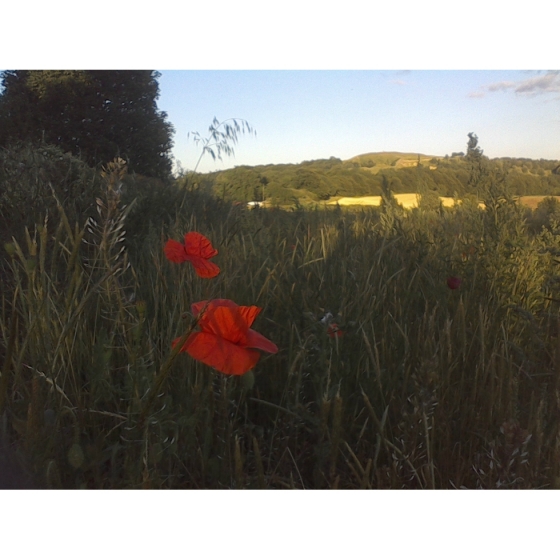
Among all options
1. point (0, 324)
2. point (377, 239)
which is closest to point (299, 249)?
point (377, 239)

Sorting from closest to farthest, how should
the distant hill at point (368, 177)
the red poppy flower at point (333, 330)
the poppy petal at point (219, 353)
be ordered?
1. the poppy petal at point (219, 353)
2. the red poppy flower at point (333, 330)
3. the distant hill at point (368, 177)

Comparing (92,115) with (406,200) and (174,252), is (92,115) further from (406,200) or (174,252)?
(406,200)

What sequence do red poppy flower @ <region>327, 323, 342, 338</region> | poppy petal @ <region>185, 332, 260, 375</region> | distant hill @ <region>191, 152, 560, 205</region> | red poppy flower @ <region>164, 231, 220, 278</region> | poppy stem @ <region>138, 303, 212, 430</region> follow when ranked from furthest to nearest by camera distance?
1. distant hill @ <region>191, 152, 560, 205</region>
2. red poppy flower @ <region>164, 231, 220, 278</region>
3. red poppy flower @ <region>327, 323, 342, 338</region>
4. poppy petal @ <region>185, 332, 260, 375</region>
5. poppy stem @ <region>138, 303, 212, 430</region>

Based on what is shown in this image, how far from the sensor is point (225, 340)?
1207mm

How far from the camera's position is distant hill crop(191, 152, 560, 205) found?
1675mm

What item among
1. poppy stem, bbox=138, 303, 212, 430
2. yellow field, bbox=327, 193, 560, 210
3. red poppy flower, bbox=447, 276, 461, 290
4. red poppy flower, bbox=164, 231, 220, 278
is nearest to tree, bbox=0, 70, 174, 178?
red poppy flower, bbox=164, 231, 220, 278

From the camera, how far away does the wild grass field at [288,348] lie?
3.98 ft

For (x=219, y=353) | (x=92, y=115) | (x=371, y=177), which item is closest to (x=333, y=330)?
(x=219, y=353)

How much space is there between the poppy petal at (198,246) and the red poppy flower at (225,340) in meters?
0.32

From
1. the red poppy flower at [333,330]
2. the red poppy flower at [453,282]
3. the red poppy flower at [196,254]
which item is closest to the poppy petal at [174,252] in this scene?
the red poppy flower at [196,254]

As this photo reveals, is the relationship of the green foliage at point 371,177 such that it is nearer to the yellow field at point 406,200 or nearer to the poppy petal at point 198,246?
the yellow field at point 406,200

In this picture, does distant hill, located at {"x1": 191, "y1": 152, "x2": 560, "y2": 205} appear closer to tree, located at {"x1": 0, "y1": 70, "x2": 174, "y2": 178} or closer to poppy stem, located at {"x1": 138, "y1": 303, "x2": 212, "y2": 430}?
tree, located at {"x1": 0, "y1": 70, "x2": 174, "y2": 178}

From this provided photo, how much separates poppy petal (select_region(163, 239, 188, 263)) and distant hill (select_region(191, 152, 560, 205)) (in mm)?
288

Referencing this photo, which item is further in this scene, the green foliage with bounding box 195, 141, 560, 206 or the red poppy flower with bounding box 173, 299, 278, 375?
the green foliage with bounding box 195, 141, 560, 206
